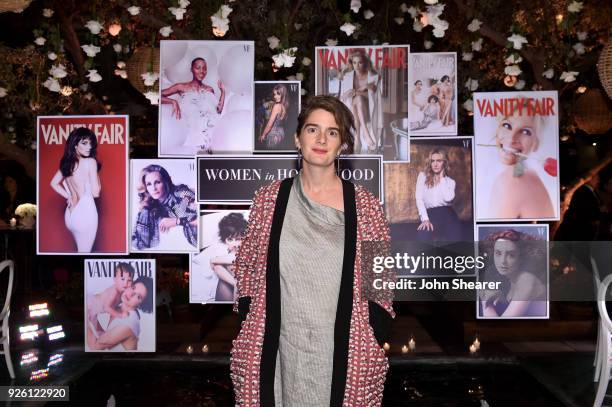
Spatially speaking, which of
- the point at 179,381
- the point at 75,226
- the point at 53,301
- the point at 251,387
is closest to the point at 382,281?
the point at 251,387

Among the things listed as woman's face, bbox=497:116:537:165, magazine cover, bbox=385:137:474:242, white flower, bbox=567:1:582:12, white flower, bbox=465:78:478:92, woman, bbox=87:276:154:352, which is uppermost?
white flower, bbox=567:1:582:12

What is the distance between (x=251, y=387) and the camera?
2.40m

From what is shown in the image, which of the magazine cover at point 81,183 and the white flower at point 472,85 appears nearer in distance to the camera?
the magazine cover at point 81,183

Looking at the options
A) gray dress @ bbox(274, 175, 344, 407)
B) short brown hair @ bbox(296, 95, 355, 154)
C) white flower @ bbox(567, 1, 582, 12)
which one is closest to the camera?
gray dress @ bbox(274, 175, 344, 407)

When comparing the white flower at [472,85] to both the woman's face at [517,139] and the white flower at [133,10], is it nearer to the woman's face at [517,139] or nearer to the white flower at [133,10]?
the woman's face at [517,139]

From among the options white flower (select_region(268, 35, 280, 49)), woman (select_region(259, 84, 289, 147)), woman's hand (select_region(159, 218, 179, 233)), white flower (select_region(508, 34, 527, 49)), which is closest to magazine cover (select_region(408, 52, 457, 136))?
white flower (select_region(508, 34, 527, 49))

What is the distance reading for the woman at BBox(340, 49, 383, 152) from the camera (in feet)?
14.1

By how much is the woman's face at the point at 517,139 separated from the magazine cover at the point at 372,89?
26.6 inches

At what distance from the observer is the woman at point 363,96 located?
4285 millimetres

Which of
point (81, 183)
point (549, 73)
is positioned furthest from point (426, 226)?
point (81, 183)

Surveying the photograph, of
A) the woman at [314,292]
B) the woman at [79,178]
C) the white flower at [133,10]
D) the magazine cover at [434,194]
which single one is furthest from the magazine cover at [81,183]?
the woman at [314,292]

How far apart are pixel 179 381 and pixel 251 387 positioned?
108 inches

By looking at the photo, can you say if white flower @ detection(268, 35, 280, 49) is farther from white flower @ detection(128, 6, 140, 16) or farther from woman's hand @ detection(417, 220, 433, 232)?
woman's hand @ detection(417, 220, 433, 232)

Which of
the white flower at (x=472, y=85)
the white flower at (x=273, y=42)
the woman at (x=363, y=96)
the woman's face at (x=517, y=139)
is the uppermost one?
the white flower at (x=273, y=42)
